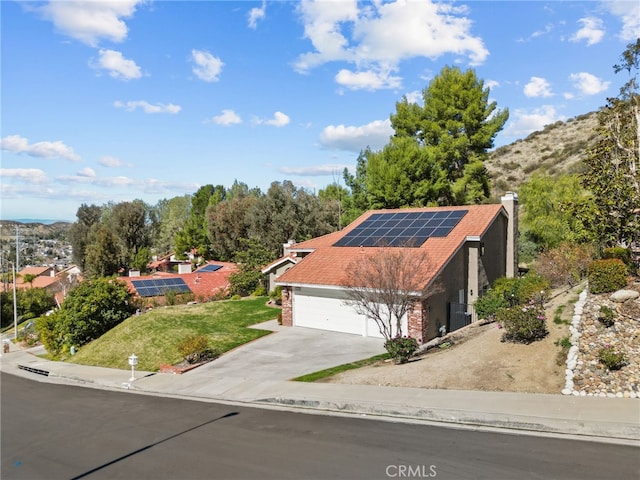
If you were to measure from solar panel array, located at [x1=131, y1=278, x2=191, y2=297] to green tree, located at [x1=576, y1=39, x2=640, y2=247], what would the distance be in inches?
1224

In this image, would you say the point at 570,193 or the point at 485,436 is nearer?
the point at 485,436

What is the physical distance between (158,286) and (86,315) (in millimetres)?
12541

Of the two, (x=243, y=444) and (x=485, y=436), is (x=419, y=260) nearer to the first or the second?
(x=485, y=436)

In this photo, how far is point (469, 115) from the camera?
4284 centimetres

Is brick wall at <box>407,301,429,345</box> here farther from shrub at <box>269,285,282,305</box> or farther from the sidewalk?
shrub at <box>269,285,282,305</box>

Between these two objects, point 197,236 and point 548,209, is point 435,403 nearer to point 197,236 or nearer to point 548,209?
point 548,209

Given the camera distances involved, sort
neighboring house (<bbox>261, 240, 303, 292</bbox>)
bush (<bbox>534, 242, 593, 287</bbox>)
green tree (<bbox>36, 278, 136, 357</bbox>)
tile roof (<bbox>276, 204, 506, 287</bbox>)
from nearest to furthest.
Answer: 1. bush (<bbox>534, 242, 593, 287</bbox>)
2. tile roof (<bbox>276, 204, 506, 287</bbox>)
3. green tree (<bbox>36, 278, 136, 357</bbox>)
4. neighboring house (<bbox>261, 240, 303, 292</bbox>)

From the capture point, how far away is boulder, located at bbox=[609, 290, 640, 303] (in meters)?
15.9

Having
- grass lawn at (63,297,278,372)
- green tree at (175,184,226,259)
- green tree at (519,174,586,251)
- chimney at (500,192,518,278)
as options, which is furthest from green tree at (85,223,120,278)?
chimney at (500,192,518,278)

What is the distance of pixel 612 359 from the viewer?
1285 cm

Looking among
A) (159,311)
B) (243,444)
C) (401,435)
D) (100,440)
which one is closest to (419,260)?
(401,435)

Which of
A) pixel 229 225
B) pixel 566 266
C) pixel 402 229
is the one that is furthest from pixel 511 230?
pixel 229 225

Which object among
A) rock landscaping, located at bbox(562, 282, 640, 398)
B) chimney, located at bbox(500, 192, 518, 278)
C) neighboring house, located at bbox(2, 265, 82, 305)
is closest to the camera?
rock landscaping, located at bbox(562, 282, 640, 398)

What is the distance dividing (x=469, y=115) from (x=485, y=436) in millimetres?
36996
